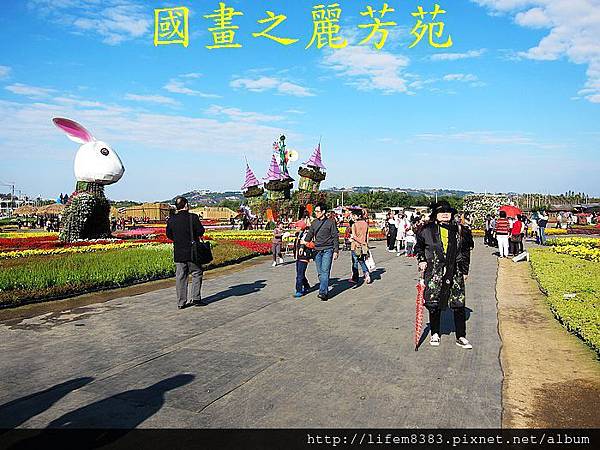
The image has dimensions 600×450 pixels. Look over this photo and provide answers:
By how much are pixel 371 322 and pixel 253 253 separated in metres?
10.9

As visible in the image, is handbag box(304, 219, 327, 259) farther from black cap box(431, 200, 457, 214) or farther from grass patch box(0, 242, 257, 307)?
grass patch box(0, 242, 257, 307)

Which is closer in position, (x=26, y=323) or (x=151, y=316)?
(x=26, y=323)

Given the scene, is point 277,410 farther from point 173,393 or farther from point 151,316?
point 151,316

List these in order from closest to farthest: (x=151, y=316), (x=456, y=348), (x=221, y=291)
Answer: (x=456, y=348) → (x=151, y=316) → (x=221, y=291)

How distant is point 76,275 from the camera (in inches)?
410

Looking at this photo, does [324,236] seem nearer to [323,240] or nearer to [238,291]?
[323,240]

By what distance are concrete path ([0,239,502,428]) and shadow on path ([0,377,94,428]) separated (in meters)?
0.02

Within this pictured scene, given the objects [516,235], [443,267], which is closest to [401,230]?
[516,235]

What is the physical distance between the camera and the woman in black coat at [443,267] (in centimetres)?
616

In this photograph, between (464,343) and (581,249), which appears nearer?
(464,343)

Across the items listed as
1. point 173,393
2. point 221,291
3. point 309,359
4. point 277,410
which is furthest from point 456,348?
point 221,291

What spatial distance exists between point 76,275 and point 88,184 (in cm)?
1391

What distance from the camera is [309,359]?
5.66 meters

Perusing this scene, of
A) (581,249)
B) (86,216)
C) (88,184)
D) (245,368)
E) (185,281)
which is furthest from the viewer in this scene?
(88,184)
